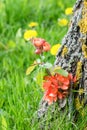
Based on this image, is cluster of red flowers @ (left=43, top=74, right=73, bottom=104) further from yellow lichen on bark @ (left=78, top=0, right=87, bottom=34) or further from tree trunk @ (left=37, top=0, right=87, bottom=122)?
yellow lichen on bark @ (left=78, top=0, right=87, bottom=34)

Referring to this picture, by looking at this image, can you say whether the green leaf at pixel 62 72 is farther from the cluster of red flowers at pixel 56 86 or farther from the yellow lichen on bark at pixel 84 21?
the yellow lichen on bark at pixel 84 21

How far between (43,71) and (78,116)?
11.4 inches

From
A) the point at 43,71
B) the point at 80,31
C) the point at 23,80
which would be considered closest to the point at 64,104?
the point at 43,71

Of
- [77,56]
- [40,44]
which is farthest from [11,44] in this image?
[77,56]

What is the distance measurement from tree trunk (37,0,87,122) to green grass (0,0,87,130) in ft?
0.29

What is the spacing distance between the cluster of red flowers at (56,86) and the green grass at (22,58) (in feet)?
0.32

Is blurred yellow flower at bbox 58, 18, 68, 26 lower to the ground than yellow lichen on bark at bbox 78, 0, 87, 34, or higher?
higher

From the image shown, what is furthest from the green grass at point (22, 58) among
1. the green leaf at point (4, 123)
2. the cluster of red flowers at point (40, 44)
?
the cluster of red flowers at point (40, 44)

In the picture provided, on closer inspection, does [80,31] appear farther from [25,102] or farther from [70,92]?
[25,102]

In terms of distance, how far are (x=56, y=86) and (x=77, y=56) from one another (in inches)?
7.1

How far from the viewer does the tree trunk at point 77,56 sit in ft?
6.60

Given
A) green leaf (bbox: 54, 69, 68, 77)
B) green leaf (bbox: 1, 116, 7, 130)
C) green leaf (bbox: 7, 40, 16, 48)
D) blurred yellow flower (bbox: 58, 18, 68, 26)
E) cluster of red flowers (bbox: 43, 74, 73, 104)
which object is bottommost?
green leaf (bbox: 1, 116, 7, 130)

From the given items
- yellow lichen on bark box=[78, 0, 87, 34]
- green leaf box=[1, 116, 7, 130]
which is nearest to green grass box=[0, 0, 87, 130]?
green leaf box=[1, 116, 7, 130]

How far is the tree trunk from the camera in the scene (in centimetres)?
201
